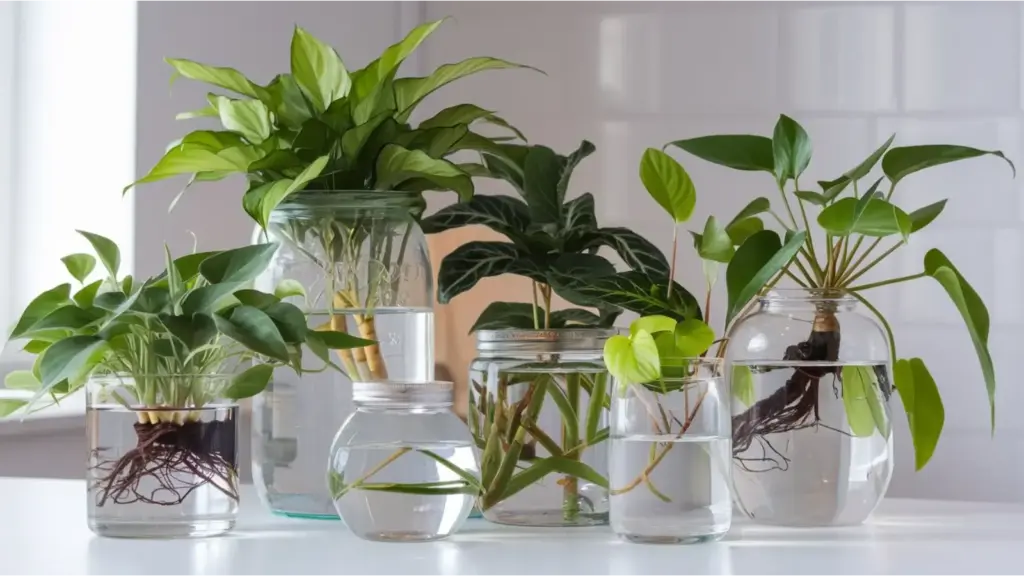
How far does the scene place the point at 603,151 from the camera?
2473mm

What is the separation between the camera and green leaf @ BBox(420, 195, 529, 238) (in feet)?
2.96

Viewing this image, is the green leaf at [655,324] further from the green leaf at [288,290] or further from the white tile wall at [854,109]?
the white tile wall at [854,109]

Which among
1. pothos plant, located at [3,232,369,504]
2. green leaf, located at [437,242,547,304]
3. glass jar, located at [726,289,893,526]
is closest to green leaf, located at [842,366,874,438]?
glass jar, located at [726,289,893,526]

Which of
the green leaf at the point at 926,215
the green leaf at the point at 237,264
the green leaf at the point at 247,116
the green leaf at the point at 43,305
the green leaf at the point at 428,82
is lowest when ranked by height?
the green leaf at the point at 43,305

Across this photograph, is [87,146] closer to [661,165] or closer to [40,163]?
[40,163]

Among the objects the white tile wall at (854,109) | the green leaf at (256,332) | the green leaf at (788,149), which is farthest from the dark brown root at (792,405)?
the white tile wall at (854,109)

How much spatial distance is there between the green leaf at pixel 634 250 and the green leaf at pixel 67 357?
363mm

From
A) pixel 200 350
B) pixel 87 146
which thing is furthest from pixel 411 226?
pixel 87 146

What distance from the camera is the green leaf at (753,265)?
0.75 meters

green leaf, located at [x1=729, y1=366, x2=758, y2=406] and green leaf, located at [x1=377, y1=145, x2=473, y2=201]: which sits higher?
green leaf, located at [x1=377, y1=145, x2=473, y2=201]

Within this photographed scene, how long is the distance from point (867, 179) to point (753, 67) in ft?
1.04

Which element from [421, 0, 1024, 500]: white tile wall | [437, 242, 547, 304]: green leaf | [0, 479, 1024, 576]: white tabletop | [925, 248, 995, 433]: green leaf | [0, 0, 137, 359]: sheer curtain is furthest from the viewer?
[421, 0, 1024, 500]: white tile wall

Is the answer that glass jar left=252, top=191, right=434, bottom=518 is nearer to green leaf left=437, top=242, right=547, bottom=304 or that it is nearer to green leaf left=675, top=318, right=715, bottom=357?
green leaf left=437, top=242, right=547, bottom=304

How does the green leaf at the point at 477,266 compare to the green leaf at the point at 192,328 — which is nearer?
the green leaf at the point at 192,328
